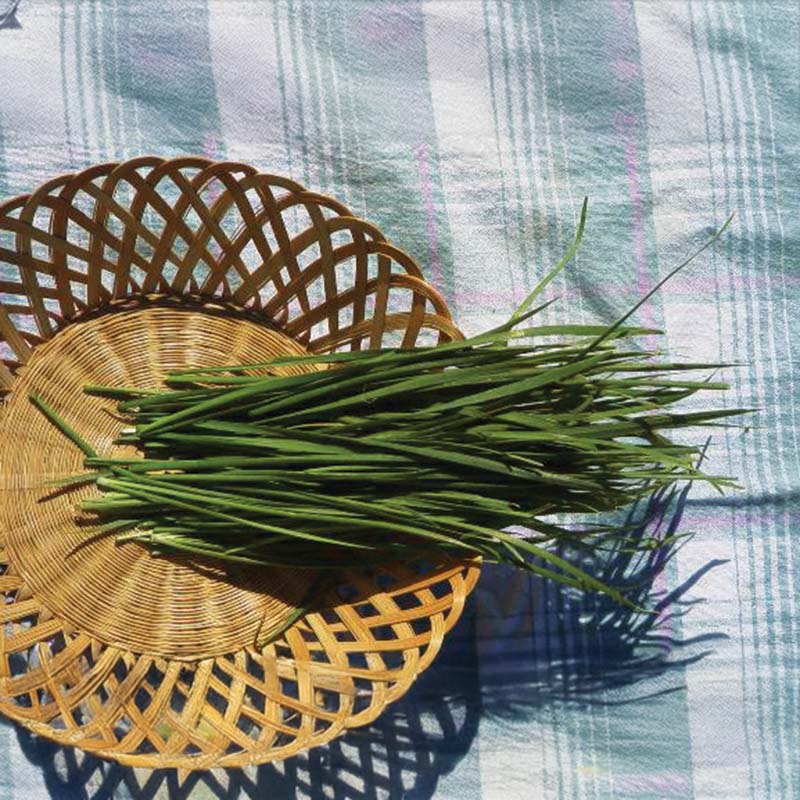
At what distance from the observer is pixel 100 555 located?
3.09ft

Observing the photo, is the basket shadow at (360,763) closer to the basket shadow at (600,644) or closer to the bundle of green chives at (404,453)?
the basket shadow at (600,644)

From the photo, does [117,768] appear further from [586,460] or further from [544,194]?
[544,194]

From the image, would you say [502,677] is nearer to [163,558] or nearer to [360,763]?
[360,763]

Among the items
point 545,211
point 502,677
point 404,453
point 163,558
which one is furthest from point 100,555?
point 545,211

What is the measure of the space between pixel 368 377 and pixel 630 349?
33cm

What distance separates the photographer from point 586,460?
893 millimetres

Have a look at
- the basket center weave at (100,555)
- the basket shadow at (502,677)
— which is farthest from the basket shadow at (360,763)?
the basket center weave at (100,555)

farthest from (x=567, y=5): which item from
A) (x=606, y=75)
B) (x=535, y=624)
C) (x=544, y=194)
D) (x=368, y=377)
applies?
(x=535, y=624)

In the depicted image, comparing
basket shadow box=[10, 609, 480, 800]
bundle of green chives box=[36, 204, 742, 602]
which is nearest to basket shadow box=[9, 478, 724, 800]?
basket shadow box=[10, 609, 480, 800]

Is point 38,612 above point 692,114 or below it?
below

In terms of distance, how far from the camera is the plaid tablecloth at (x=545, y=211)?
41.5 inches

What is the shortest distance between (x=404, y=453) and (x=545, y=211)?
0.36 m

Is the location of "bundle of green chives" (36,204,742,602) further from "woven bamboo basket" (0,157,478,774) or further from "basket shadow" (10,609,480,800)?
"basket shadow" (10,609,480,800)

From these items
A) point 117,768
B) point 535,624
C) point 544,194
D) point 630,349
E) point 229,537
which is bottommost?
point 117,768
